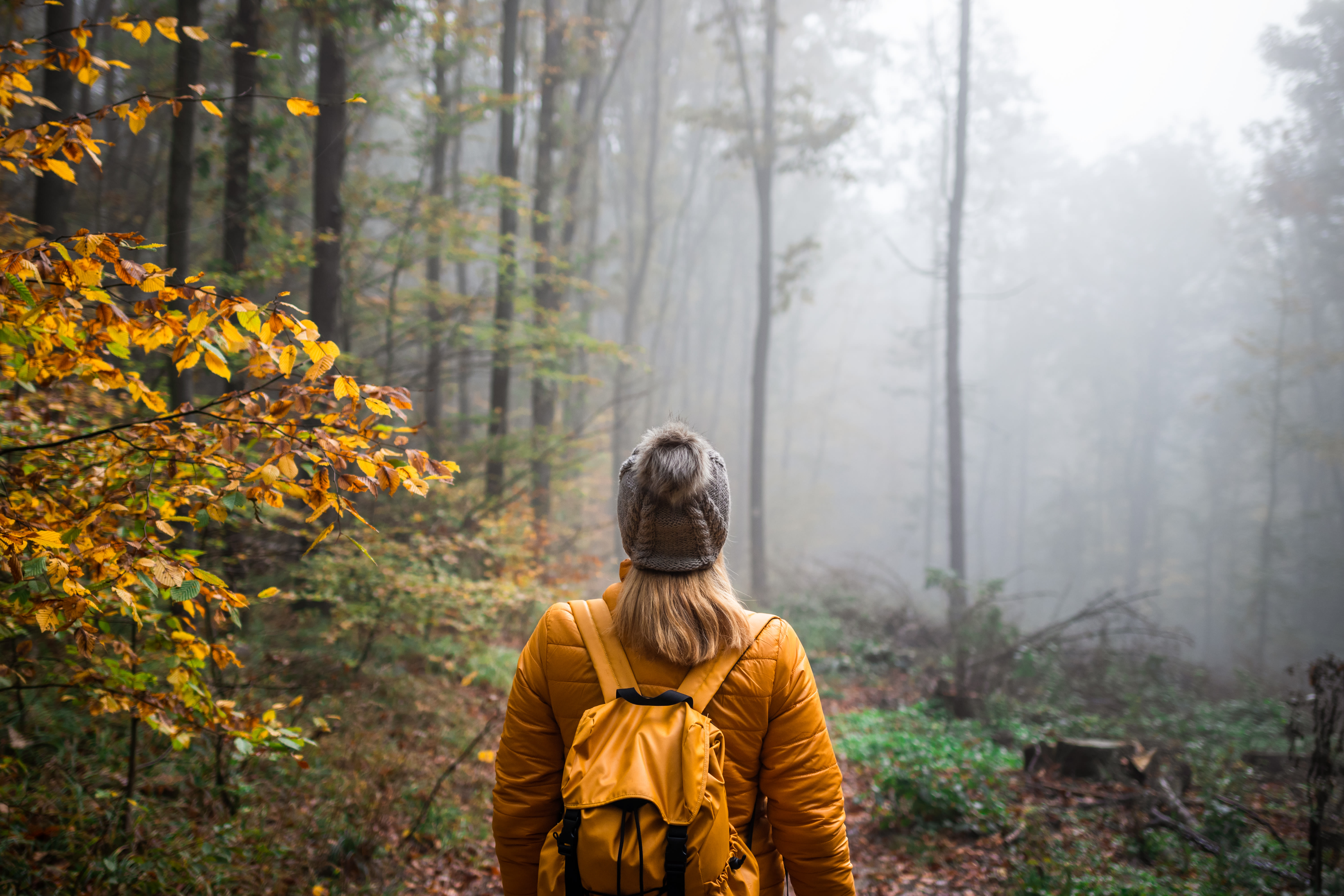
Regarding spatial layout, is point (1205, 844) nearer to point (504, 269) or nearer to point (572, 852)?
point (572, 852)

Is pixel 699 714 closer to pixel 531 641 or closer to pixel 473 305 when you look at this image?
pixel 531 641

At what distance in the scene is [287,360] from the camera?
1955 mm

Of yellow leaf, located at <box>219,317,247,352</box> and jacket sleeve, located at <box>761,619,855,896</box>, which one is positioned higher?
yellow leaf, located at <box>219,317,247,352</box>

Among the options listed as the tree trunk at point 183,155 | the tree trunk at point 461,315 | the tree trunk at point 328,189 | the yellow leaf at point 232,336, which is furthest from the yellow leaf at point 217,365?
the tree trunk at point 461,315

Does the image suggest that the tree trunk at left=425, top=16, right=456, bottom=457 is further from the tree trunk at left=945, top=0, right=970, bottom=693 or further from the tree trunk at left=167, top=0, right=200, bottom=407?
the tree trunk at left=945, top=0, right=970, bottom=693

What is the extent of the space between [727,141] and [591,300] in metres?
10.6

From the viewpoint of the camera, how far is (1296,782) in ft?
19.2

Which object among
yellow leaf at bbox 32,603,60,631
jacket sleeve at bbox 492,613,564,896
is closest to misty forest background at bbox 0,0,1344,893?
yellow leaf at bbox 32,603,60,631

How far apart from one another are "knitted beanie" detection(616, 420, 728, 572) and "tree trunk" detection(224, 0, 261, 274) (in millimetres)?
5995

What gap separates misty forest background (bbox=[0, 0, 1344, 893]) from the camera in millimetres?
5305

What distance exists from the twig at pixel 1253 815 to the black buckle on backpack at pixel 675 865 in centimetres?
543

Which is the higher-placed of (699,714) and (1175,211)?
(1175,211)

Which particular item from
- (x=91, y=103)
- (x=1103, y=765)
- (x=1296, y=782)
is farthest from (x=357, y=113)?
(x=1296, y=782)

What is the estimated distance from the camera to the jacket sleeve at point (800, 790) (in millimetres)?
1723
